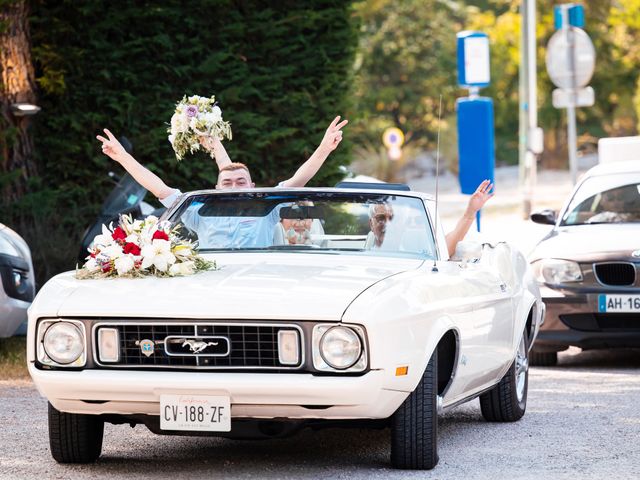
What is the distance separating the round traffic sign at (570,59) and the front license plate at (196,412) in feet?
54.3

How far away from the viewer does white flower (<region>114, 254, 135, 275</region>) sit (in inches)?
286

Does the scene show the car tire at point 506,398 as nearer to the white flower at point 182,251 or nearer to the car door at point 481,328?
the car door at point 481,328

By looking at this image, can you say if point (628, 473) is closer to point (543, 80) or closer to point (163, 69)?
point (163, 69)

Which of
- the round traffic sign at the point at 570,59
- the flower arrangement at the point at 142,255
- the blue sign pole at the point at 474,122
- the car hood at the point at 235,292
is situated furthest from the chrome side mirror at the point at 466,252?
A: the round traffic sign at the point at 570,59

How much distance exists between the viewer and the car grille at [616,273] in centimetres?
1147

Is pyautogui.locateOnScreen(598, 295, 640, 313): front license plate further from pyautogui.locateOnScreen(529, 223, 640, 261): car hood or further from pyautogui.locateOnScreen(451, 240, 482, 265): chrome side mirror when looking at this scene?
pyautogui.locateOnScreen(451, 240, 482, 265): chrome side mirror

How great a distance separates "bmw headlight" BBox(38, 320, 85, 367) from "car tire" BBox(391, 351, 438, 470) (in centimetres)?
146

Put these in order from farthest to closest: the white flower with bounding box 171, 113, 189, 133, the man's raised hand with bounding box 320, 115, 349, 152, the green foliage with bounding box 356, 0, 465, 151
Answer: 1. the green foliage with bounding box 356, 0, 465, 151
2. the white flower with bounding box 171, 113, 189, 133
3. the man's raised hand with bounding box 320, 115, 349, 152

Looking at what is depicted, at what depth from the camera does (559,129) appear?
185ft

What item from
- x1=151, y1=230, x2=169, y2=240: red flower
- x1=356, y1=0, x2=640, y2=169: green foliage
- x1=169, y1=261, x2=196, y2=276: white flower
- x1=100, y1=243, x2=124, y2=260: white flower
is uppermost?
x1=151, y1=230, x2=169, y2=240: red flower

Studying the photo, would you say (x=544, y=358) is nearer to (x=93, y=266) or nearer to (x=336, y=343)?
(x=93, y=266)

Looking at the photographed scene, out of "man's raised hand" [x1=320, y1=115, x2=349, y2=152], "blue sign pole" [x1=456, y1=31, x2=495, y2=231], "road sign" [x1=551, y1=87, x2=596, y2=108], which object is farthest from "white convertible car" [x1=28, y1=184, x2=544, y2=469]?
"road sign" [x1=551, y1=87, x2=596, y2=108]

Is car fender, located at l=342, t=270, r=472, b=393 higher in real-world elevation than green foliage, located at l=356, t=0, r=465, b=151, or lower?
higher

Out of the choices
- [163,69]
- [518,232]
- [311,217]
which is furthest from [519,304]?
[518,232]
